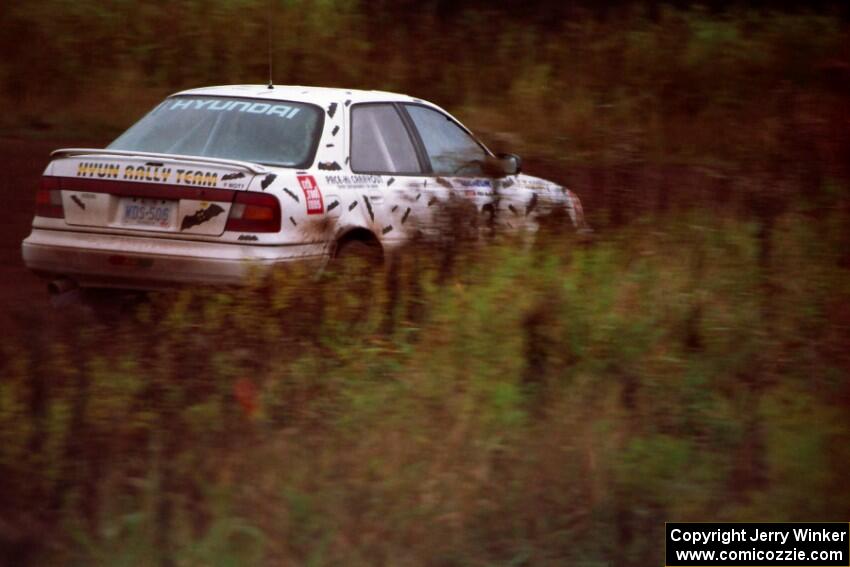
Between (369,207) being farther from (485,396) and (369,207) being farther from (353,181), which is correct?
(485,396)

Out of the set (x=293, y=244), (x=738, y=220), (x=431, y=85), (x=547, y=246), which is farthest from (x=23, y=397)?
(x=431, y=85)

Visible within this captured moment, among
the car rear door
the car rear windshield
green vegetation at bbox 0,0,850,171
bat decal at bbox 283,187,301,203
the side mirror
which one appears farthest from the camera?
green vegetation at bbox 0,0,850,171

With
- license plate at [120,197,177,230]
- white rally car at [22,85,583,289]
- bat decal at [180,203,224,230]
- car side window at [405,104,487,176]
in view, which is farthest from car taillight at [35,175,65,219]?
car side window at [405,104,487,176]

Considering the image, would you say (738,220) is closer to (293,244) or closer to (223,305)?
(293,244)

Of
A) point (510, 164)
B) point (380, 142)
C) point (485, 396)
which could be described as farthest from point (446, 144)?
point (485, 396)

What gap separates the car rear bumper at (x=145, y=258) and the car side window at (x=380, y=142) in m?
0.84

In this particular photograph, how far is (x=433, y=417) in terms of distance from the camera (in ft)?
16.6

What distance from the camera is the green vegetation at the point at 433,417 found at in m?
4.50

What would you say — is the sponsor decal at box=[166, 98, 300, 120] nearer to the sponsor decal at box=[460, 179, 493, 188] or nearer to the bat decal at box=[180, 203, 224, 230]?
the bat decal at box=[180, 203, 224, 230]

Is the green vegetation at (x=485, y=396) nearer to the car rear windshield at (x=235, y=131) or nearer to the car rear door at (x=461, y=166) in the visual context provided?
the car rear door at (x=461, y=166)

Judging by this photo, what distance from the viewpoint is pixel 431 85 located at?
16.8m

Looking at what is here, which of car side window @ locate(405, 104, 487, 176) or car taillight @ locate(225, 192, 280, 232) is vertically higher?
car side window @ locate(405, 104, 487, 176)

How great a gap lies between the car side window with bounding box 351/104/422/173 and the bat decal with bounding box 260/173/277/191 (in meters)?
0.70

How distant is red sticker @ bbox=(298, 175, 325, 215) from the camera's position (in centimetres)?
714
